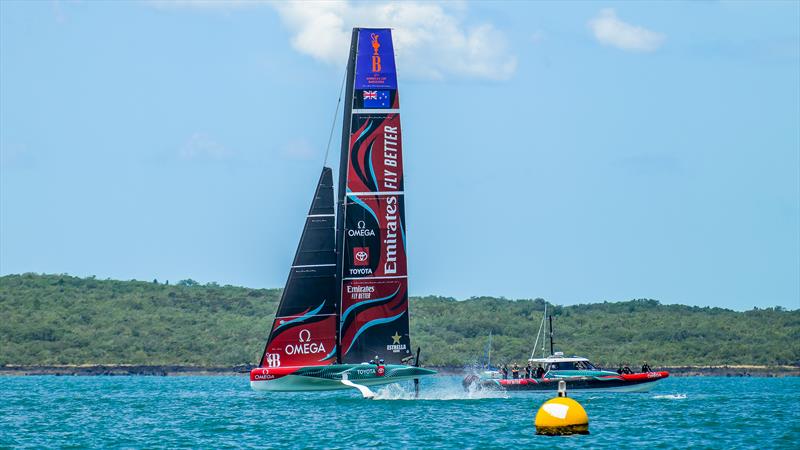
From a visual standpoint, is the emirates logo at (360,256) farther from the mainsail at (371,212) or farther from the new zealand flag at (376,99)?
the new zealand flag at (376,99)

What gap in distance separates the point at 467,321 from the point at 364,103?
102 m

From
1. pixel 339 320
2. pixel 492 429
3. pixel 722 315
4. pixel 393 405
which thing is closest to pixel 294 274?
pixel 339 320

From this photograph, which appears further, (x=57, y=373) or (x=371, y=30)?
(x=57, y=373)

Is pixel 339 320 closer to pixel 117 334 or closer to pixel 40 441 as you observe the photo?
pixel 40 441

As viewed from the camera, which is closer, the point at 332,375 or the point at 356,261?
the point at 332,375

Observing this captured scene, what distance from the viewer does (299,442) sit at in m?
53.6

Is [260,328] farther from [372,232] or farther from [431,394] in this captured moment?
[372,232]

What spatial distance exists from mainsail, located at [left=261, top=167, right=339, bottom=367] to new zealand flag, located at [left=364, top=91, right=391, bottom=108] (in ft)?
12.3

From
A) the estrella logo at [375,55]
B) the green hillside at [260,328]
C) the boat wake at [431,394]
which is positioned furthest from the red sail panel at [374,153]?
the green hillside at [260,328]

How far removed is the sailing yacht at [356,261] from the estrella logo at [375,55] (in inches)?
1.7

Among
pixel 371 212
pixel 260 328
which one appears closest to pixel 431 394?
pixel 371 212

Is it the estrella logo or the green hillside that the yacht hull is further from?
the green hillside

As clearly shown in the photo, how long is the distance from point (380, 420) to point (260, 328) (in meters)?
103

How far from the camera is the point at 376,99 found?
71.4 meters
